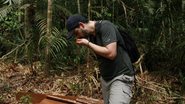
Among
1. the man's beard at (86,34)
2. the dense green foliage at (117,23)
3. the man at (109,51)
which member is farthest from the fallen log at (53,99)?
the man's beard at (86,34)

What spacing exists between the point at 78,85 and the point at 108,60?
11.2ft

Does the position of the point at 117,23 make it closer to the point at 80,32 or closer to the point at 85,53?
the point at 85,53

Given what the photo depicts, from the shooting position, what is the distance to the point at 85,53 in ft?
28.8

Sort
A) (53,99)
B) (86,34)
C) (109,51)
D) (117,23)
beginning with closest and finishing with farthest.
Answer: (109,51) → (86,34) → (53,99) → (117,23)

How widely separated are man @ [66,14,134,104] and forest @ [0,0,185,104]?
2899 mm

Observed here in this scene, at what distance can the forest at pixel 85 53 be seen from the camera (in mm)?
7875

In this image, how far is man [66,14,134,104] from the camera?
438cm

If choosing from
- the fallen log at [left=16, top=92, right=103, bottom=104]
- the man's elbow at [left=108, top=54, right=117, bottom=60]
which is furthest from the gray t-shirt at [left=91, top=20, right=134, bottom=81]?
the fallen log at [left=16, top=92, right=103, bottom=104]

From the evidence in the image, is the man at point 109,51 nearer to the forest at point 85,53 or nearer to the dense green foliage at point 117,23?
the forest at point 85,53

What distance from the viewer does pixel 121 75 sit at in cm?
457

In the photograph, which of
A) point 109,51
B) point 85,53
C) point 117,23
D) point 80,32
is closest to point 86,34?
point 80,32

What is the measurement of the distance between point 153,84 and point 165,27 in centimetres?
139

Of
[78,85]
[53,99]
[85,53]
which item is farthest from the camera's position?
[85,53]

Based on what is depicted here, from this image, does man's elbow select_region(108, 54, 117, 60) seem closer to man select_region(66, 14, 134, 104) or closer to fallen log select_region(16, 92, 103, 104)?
man select_region(66, 14, 134, 104)
